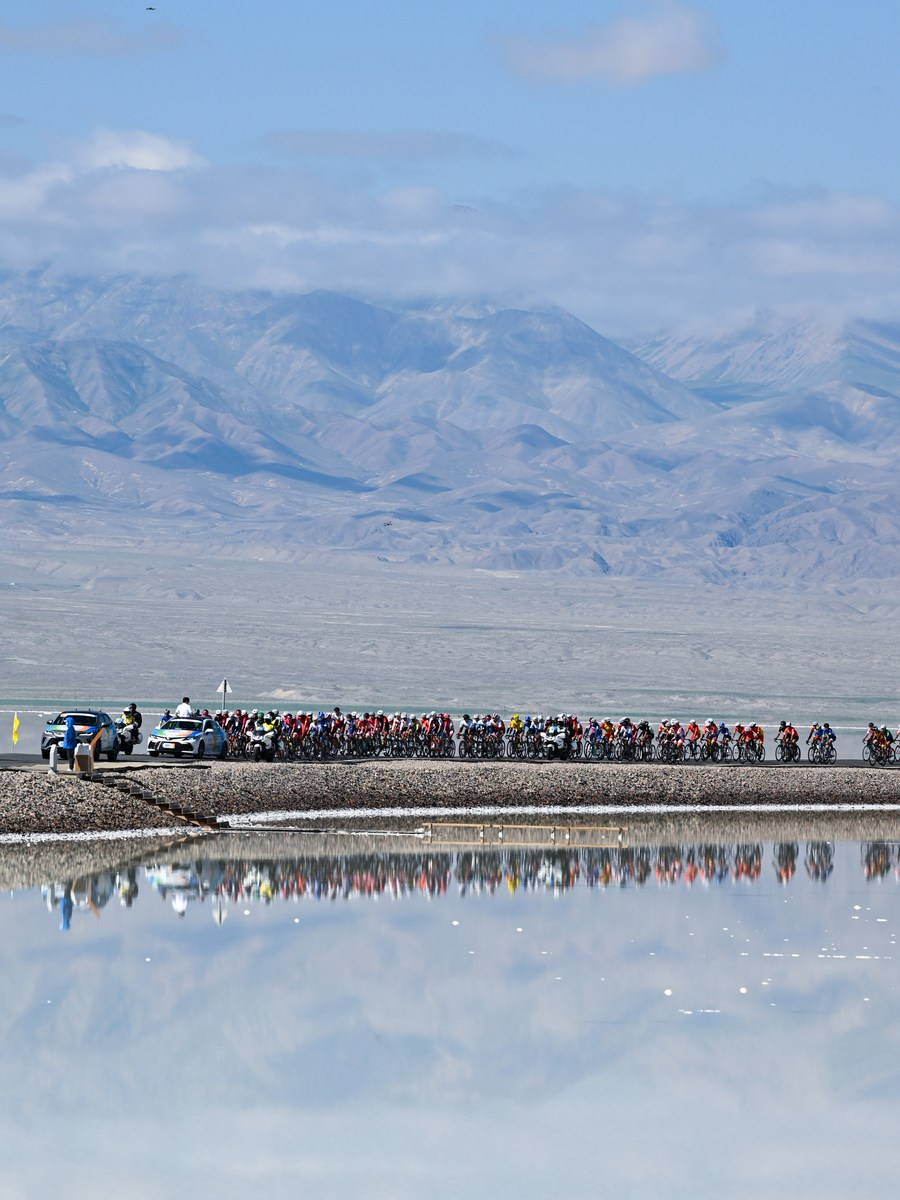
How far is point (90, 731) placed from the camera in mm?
65312

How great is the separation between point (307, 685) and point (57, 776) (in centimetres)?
10545

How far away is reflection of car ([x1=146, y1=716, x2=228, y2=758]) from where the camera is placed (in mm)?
68000

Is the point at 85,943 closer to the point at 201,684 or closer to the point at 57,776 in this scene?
the point at 57,776

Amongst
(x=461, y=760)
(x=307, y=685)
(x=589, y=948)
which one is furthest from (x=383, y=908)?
(x=307, y=685)

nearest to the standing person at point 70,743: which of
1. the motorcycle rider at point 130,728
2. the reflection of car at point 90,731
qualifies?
the reflection of car at point 90,731

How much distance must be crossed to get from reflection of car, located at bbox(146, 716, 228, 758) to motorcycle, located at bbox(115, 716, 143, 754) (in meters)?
0.75

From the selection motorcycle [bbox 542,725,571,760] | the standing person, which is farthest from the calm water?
motorcycle [bbox 542,725,571,760]

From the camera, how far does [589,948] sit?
125ft

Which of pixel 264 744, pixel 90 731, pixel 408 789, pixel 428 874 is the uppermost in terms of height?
pixel 264 744

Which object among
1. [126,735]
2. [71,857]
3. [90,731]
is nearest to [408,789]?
[126,735]

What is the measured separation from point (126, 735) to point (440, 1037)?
131 ft

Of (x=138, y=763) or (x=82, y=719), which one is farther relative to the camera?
(x=82, y=719)

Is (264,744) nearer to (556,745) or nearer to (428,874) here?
(556,745)

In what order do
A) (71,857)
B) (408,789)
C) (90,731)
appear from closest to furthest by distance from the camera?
(71,857)
(90,731)
(408,789)
